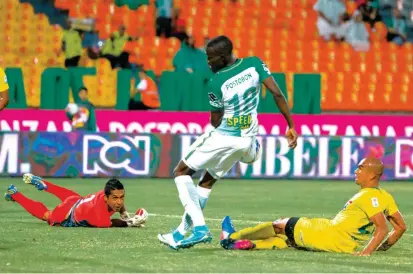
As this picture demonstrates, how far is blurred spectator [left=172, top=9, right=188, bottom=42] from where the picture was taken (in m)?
22.1

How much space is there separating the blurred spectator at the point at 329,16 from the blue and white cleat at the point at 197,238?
15628 millimetres

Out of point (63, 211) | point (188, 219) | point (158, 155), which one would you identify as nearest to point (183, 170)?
point (188, 219)

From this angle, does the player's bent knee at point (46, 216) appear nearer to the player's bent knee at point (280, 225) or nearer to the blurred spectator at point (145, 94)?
the player's bent knee at point (280, 225)

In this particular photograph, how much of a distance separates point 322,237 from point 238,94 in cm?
130

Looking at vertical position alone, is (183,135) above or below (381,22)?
below

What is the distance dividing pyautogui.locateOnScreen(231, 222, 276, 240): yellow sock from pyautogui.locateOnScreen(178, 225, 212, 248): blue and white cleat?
36cm

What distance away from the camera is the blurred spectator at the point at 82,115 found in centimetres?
1872

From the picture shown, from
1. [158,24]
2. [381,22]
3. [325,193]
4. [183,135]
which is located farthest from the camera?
[381,22]

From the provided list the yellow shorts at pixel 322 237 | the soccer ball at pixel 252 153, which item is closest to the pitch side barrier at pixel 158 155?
the soccer ball at pixel 252 153

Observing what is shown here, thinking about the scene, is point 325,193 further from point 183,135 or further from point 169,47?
point 169,47

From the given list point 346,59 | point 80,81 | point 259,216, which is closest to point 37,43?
point 80,81

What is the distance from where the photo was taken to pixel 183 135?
59.6 ft

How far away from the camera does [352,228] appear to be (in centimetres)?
797

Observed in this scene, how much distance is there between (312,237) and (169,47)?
1423 centimetres
